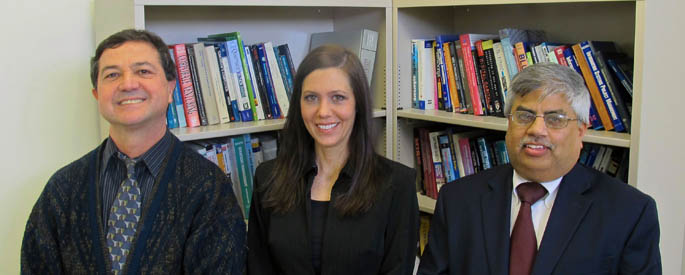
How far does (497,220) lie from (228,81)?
104 cm

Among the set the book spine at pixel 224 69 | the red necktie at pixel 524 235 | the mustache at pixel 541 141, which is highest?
the book spine at pixel 224 69

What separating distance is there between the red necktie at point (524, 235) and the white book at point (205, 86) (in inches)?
41.5

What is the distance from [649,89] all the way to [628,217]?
1.42ft

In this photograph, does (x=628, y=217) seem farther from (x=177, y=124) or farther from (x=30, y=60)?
(x=30, y=60)

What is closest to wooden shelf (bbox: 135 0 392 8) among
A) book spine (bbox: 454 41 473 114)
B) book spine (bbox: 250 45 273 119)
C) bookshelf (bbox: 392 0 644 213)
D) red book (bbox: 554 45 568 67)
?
bookshelf (bbox: 392 0 644 213)

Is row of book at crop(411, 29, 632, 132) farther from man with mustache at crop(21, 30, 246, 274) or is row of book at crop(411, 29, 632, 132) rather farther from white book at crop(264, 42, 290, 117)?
man with mustache at crop(21, 30, 246, 274)

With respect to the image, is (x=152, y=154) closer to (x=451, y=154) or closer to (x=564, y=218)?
(x=564, y=218)

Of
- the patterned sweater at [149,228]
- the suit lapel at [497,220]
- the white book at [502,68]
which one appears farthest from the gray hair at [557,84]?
the patterned sweater at [149,228]

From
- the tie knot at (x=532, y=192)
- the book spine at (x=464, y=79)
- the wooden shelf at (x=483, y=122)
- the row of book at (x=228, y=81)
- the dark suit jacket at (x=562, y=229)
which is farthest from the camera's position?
the book spine at (x=464, y=79)

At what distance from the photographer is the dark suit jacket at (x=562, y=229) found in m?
1.45

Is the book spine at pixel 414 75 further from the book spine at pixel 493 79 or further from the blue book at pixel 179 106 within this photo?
the blue book at pixel 179 106

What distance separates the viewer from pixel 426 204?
2.39 metres

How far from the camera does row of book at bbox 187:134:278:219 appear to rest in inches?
83.2

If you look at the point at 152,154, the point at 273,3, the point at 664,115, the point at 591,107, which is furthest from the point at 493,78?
the point at 152,154
